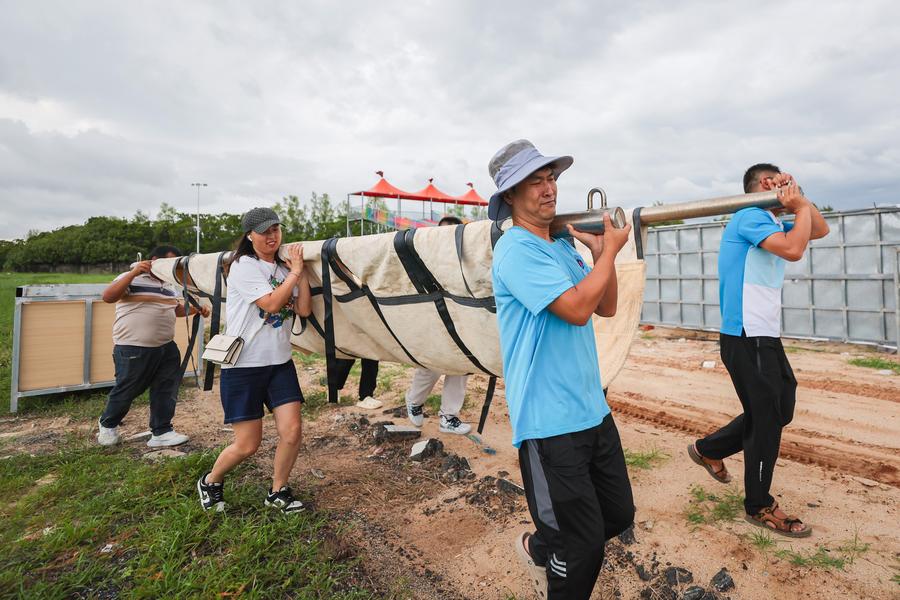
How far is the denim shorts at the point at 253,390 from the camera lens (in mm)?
2830

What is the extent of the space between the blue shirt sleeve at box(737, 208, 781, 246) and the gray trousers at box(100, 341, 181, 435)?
187 inches

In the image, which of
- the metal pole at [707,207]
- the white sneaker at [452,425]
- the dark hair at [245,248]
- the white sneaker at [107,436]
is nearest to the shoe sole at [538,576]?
the metal pole at [707,207]

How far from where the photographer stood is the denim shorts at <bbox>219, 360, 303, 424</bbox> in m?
2.83

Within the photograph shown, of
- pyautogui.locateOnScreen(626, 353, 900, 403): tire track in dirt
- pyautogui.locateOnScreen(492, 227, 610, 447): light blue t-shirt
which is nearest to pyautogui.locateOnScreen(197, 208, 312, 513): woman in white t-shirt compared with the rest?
pyautogui.locateOnScreen(492, 227, 610, 447): light blue t-shirt

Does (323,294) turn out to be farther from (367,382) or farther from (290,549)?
(290,549)

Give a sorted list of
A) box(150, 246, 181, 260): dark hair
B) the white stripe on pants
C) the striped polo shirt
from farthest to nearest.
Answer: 1. the white stripe on pants
2. the striped polo shirt
3. box(150, 246, 181, 260): dark hair

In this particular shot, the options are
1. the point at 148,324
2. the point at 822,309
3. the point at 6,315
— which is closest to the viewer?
the point at 148,324

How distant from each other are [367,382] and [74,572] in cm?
183

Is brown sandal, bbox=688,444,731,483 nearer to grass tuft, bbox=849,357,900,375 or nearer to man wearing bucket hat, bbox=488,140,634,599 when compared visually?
man wearing bucket hat, bbox=488,140,634,599

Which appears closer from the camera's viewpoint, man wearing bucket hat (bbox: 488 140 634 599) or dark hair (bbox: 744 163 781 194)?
man wearing bucket hat (bbox: 488 140 634 599)

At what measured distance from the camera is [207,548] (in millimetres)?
2768

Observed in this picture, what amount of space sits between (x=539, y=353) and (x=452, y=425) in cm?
310

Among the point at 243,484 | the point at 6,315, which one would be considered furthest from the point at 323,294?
the point at 6,315

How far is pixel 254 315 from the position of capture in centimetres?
288
